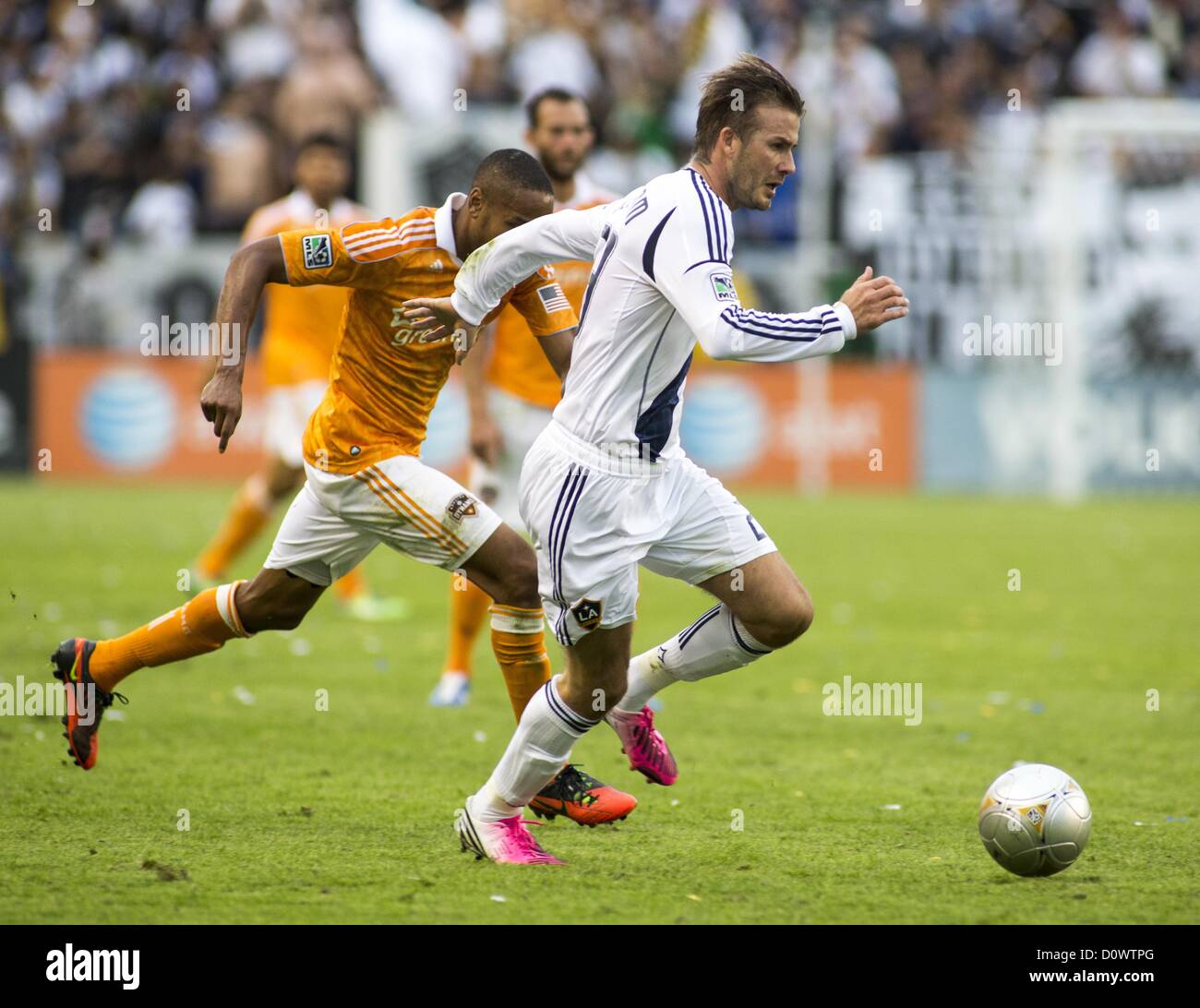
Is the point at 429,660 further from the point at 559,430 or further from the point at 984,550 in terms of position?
the point at 984,550

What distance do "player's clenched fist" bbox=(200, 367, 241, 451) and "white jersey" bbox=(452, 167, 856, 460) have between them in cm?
76

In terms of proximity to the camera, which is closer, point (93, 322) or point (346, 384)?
point (346, 384)

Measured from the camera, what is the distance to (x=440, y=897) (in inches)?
183

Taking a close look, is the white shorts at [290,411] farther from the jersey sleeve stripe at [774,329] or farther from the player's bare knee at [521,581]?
the jersey sleeve stripe at [774,329]

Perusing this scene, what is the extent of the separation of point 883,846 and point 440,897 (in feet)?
4.93

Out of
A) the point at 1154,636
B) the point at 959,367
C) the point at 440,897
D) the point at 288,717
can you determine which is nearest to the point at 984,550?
the point at 1154,636

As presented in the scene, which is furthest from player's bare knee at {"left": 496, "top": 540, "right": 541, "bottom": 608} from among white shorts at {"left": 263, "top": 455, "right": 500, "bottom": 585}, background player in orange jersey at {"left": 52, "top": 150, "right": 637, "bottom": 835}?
white shorts at {"left": 263, "top": 455, "right": 500, "bottom": 585}

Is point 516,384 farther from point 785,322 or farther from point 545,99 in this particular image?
point 785,322

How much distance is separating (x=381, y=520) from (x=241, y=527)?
456 cm

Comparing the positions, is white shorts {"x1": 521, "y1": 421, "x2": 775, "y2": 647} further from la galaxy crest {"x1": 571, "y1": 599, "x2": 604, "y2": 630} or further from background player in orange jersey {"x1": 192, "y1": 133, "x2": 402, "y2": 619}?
background player in orange jersey {"x1": 192, "y1": 133, "x2": 402, "y2": 619}

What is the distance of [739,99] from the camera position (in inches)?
197

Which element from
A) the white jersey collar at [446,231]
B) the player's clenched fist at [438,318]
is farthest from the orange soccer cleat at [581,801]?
the white jersey collar at [446,231]

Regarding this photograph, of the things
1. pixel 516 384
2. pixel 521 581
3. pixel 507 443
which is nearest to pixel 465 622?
pixel 507 443

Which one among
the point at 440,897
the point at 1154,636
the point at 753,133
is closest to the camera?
the point at 440,897
